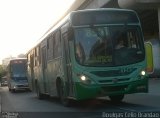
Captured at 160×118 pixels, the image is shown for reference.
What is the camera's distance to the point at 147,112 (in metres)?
14.3

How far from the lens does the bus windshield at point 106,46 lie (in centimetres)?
1634

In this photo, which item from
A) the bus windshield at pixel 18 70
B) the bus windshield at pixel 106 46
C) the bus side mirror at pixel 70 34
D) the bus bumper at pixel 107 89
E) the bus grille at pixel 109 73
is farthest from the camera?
the bus windshield at pixel 18 70

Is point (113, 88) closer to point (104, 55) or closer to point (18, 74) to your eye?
point (104, 55)

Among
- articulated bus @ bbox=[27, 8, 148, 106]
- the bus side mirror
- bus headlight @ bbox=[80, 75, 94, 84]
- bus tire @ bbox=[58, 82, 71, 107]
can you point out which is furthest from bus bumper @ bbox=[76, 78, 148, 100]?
bus tire @ bbox=[58, 82, 71, 107]

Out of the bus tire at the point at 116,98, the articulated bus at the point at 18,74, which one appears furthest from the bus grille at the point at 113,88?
the articulated bus at the point at 18,74

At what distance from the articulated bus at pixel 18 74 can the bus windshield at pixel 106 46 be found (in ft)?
88.4

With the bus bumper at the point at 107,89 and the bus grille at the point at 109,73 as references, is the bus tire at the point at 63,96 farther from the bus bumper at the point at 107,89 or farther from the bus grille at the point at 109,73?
the bus grille at the point at 109,73

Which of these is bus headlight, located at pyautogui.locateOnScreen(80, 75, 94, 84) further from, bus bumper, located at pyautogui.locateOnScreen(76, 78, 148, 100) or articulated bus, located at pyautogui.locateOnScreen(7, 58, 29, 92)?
articulated bus, located at pyautogui.locateOnScreen(7, 58, 29, 92)

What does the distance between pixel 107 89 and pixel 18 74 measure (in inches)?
1094

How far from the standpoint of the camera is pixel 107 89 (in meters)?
16.3

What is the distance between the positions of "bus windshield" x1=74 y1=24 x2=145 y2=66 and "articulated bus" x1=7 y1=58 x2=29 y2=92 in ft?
88.4

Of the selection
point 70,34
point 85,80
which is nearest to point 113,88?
point 85,80

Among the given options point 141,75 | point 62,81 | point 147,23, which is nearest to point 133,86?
point 141,75

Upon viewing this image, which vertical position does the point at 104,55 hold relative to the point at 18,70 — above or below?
above
